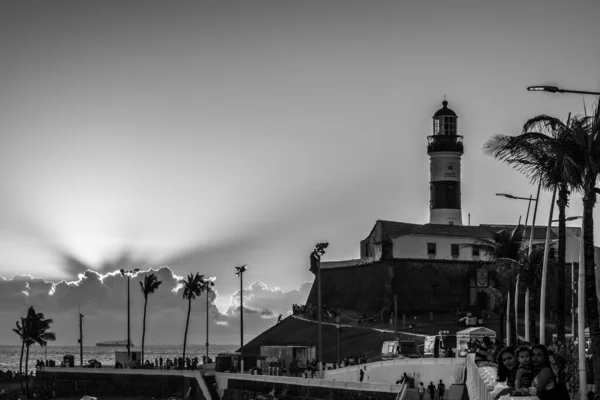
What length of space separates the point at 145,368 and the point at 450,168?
39585mm

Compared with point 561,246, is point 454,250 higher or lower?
higher

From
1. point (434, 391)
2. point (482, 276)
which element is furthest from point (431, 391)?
point (482, 276)

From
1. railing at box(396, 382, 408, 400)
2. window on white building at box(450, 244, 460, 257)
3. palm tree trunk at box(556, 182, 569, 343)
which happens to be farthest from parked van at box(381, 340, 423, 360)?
window on white building at box(450, 244, 460, 257)

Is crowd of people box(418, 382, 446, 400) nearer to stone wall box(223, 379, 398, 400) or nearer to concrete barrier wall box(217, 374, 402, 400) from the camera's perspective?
concrete barrier wall box(217, 374, 402, 400)

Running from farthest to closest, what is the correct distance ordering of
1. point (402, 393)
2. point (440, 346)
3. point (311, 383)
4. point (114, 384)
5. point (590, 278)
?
point (114, 384) < point (440, 346) < point (311, 383) < point (402, 393) < point (590, 278)

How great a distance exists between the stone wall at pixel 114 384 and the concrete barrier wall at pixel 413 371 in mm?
17041

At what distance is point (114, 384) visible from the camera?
10956cm

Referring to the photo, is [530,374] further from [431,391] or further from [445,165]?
[445,165]

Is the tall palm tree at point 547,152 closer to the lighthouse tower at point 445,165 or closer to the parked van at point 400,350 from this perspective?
the parked van at point 400,350

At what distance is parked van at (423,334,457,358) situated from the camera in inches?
3150

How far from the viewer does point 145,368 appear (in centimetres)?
11181

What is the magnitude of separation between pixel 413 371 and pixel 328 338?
4948cm

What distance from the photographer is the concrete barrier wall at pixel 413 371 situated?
65375mm

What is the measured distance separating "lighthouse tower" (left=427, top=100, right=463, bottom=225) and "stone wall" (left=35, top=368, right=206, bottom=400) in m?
40.2
